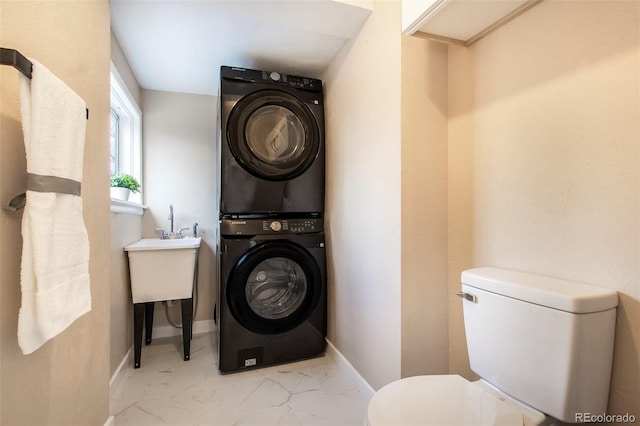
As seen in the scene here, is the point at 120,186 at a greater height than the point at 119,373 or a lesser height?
greater

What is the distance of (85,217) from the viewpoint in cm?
112

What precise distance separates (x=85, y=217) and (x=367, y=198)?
1.25 m

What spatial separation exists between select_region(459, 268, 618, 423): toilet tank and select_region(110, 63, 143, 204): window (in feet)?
8.29

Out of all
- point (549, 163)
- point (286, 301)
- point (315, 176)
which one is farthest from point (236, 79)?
point (549, 163)

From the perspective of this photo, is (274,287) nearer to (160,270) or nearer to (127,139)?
(160,270)

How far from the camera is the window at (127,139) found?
2.24 metres

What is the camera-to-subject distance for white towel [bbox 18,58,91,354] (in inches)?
27.9

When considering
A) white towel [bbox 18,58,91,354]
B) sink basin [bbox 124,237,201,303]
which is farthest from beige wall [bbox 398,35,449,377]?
sink basin [bbox 124,237,201,303]

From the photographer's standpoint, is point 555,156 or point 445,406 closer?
point 445,406

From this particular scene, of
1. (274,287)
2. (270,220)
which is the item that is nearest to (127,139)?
(270,220)

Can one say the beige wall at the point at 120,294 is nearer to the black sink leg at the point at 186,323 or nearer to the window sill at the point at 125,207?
the window sill at the point at 125,207

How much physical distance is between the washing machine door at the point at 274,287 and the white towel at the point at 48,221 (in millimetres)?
1100

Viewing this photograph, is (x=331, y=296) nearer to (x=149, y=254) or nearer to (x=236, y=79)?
(x=149, y=254)

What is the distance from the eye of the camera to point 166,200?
2584 mm
